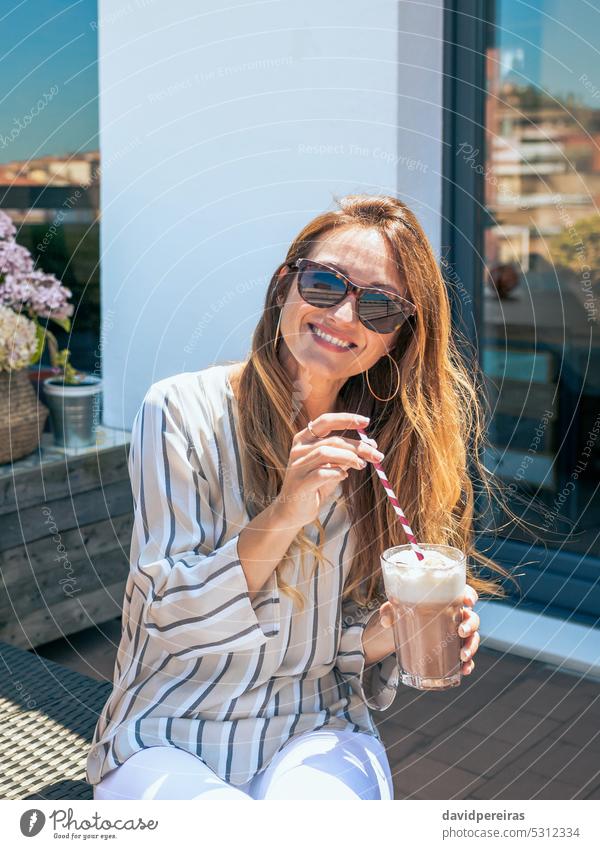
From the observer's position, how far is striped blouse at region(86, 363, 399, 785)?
133 cm

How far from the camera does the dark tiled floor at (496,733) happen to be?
212 centimetres

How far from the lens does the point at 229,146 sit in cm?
296

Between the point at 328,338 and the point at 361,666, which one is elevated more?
the point at 328,338

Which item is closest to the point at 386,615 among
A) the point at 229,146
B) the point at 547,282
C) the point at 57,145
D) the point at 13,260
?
the point at 13,260

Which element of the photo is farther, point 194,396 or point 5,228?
point 5,228

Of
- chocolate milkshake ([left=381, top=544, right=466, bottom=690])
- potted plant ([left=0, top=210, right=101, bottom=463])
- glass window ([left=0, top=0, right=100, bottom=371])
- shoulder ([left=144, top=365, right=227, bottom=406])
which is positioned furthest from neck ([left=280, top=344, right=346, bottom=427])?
glass window ([left=0, top=0, right=100, bottom=371])

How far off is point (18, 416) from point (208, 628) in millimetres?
1634

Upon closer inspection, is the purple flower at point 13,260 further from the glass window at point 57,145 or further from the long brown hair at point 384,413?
the long brown hair at point 384,413

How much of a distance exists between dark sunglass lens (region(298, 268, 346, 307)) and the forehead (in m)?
0.03

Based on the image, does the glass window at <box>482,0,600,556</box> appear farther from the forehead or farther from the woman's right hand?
the woman's right hand

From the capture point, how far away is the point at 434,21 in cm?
260

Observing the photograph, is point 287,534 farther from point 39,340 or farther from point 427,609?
point 39,340

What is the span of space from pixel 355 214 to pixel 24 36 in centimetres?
284

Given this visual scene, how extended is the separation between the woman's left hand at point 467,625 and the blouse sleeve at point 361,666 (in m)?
0.07
